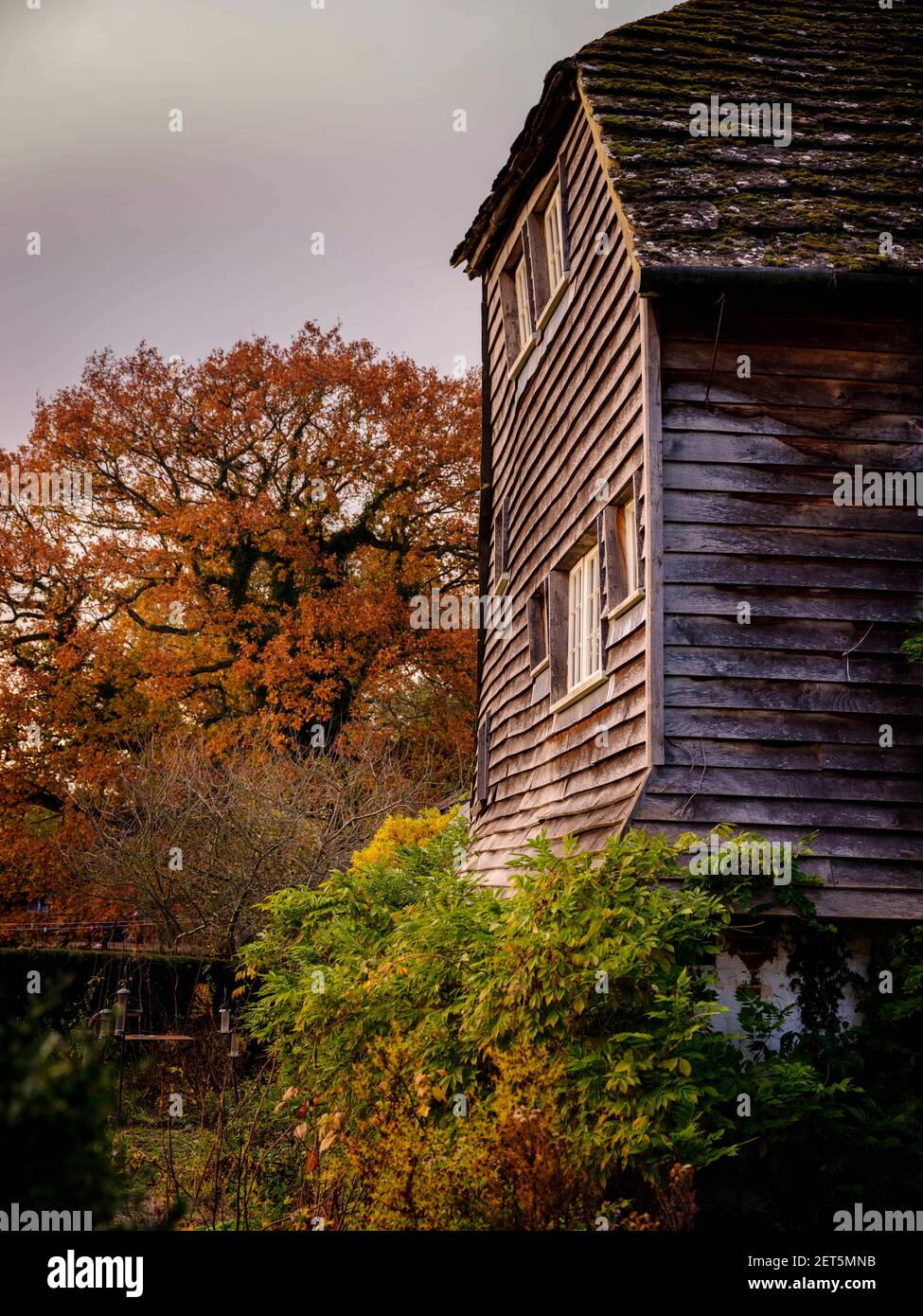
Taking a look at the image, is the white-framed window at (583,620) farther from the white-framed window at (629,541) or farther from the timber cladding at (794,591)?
the timber cladding at (794,591)

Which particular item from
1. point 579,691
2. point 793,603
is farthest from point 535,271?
point 793,603

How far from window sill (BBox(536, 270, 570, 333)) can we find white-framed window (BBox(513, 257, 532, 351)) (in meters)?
0.98

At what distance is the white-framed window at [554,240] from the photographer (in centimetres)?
999

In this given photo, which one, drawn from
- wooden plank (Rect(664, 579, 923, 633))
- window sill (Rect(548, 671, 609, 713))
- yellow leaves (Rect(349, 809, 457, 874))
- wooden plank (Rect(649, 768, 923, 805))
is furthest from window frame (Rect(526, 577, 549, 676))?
yellow leaves (Rect(349, 809, 457, 874))

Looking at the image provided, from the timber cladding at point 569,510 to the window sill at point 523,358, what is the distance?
0.32 ft

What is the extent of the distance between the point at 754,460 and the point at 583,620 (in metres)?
2.39

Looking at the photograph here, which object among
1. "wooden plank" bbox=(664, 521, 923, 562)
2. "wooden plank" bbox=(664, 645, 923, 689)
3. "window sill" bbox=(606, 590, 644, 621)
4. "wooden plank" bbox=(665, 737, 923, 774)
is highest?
"wooden plank" bbox=(664, 521, 923, 562)

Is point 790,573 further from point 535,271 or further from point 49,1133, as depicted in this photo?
point 49,1133

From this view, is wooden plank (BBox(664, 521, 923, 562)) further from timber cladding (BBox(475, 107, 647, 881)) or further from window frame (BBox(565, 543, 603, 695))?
window frame (BBox(565, 543, 603, 695))

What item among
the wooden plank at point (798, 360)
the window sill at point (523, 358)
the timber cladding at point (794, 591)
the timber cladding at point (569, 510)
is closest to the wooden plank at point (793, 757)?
the timber cladding at point (794, 591)

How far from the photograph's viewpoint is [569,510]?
9305 mm

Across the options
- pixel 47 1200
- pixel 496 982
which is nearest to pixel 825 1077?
pixel 496 982

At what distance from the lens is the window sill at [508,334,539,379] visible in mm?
10766
